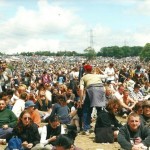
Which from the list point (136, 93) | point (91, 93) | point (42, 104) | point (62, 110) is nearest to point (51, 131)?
point (91, 93)

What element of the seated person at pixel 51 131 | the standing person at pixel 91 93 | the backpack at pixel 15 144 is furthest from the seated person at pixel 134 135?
the standing person at pixel 91 93

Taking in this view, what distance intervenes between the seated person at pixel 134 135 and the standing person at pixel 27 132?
163 cm

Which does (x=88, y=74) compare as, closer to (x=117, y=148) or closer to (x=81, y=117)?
(x=81, y=117)

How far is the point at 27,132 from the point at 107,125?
218 centimetres

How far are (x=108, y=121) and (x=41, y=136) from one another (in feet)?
6.27

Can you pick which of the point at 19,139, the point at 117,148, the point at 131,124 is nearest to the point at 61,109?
the point at 117,148

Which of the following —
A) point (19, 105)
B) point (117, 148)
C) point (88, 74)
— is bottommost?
point (117, 148)

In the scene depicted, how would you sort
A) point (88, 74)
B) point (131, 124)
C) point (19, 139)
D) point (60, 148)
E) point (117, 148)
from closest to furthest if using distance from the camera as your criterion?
point (60, 148) → point (131, 124) → point (19, 139) → point (117, 148) → point (88, 74)

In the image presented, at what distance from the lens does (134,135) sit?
7.18 m

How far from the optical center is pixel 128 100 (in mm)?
13734

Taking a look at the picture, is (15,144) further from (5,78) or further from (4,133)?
(5,78)

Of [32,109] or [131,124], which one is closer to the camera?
[131,124]

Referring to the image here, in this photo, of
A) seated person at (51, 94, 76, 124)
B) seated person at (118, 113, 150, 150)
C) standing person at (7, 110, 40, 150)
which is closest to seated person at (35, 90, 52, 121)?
seated person at (51, 94, 76, 124)

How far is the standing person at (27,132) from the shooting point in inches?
302
